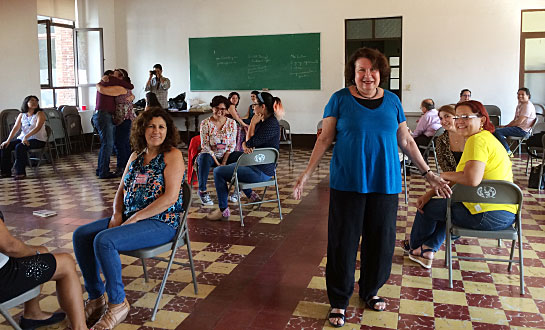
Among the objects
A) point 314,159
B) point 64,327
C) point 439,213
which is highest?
point 314,159

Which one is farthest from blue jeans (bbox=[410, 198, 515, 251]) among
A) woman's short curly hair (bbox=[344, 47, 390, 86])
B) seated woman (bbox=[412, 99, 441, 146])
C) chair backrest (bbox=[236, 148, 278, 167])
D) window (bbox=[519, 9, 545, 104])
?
window (bbox=[519, 9, 545, 104])

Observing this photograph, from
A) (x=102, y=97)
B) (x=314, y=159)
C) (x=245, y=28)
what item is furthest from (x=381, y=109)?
(x=245, y=28)

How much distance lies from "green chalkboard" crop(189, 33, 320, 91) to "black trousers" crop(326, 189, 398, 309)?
341 inches

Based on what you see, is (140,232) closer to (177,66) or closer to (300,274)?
(300,274)

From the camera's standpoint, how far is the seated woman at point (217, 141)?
5969 millimetres

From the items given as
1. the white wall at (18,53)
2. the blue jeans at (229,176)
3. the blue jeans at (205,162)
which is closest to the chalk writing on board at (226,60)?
the white wall at (18,53)

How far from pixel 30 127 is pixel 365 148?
23.0 feet

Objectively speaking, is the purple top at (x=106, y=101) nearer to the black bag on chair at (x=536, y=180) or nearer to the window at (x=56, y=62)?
the window at (x=56, y=62)

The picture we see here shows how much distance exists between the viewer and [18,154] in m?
8.34

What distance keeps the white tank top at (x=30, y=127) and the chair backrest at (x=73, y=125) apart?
236 centimetres

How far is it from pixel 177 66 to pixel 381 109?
33.1 ft

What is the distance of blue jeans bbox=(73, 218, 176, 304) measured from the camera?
296 cm

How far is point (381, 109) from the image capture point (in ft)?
9.71

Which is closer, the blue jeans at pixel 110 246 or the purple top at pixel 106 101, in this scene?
the blue jeans at pixel 110 246
